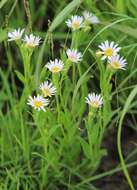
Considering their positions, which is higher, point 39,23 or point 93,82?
point 39,23

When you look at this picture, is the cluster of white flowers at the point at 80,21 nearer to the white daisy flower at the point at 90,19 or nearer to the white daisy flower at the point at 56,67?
the white daisy flower at the point at 90,19

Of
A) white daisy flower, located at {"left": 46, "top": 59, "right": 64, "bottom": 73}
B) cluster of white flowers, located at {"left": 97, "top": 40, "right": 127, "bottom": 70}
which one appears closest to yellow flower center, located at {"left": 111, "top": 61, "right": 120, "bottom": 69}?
cluster of white flowers, located at {"left": 97, "top": 40, "right": 127, "bottom": 70}

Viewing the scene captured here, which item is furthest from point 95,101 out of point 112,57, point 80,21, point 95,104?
point 80,21

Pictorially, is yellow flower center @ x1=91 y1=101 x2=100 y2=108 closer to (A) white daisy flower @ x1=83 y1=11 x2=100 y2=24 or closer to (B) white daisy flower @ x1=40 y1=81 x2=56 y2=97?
(B) white daisy flower @ x1=40 y1=81 x2=56 y2=97

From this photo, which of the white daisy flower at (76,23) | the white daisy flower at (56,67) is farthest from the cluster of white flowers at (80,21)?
the white daisy flower at (56,67)

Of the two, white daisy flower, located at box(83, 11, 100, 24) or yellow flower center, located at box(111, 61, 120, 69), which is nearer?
yellow flower center, located at box(111, 61, 120, 69)

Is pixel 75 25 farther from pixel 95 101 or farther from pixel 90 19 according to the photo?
pixel 95 101

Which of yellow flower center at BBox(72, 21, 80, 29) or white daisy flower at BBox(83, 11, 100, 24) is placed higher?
white daisy flower at BBox(83, 11, 100, 24)

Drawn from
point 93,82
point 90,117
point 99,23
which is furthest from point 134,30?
point 90,117

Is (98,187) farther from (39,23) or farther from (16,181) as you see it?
(39,23)

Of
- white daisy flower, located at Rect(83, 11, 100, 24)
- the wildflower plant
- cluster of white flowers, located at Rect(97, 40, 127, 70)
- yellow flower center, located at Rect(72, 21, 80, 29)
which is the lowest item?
the wildflower plant

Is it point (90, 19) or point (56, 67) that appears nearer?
point (56, 67)
